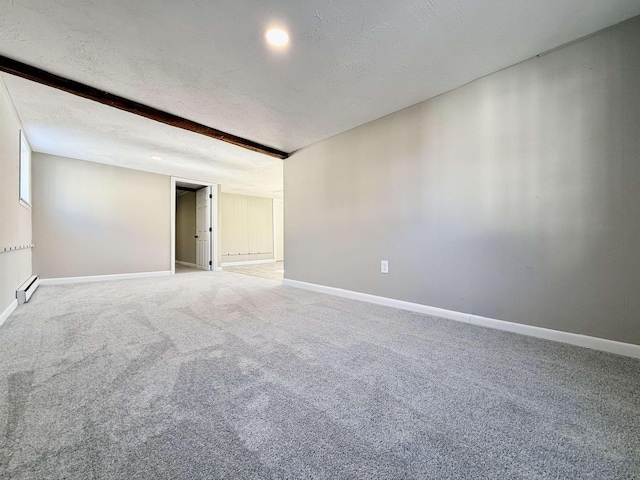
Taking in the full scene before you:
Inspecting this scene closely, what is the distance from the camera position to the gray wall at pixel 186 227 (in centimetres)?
727

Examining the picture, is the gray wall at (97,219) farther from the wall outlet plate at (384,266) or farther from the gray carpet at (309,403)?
the wall outlet plate at (384,266)

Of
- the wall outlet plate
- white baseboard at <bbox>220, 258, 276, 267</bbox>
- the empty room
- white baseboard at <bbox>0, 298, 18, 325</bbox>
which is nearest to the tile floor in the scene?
white baseboard at <bbox>220, 258, 276, 267</bbox>

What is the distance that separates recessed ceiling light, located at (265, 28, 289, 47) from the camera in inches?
68.3

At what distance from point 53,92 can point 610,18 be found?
4418 mm

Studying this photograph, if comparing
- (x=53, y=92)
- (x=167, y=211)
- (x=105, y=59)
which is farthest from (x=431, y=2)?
(x=167, y=211)

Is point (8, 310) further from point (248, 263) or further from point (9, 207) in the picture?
point (248, 263)

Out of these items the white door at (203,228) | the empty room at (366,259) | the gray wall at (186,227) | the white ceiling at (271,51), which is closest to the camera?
the empty room at (366,259)

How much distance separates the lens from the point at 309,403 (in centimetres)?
118

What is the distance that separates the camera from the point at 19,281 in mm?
3139

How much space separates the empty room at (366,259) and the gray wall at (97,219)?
0.75 m

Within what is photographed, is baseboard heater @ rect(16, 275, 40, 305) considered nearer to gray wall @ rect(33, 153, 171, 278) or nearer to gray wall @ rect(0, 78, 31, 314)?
gray wall @ rect(0, 78, 31, 314)

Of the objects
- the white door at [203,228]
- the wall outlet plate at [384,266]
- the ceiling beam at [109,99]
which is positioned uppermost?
the ceiling beam at [109,99]

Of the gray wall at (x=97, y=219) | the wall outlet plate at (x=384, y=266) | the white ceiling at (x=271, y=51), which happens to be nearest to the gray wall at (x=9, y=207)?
the white ceiling at (x=271, y=51)

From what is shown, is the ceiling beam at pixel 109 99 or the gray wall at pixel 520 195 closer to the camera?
the gray wall at pixel 520 195
